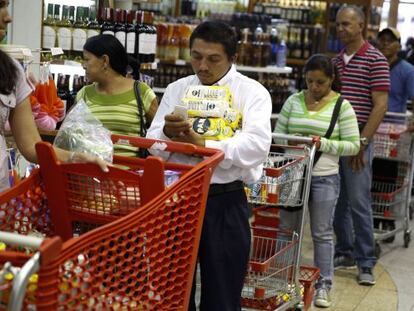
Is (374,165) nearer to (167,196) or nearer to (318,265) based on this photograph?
(318,265)

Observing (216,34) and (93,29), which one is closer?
(216,34)

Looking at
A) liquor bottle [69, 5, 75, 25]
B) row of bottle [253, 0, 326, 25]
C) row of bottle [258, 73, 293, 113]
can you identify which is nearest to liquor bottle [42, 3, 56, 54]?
liquor bottle [69, 5, 75, 25]

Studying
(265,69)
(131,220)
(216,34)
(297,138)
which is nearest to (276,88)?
(265,69)

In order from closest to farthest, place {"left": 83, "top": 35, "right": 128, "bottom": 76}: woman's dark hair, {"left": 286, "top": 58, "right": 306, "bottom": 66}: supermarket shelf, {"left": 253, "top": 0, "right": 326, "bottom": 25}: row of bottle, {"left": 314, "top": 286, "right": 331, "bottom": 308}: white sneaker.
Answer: {"left": 83, "top": 35, "right": 128, "bottom": 76}: woman's dark hair
{"left": 314, "top": 286, "right": 331, "bottom": 308}: white sneaker
{"left": 286, "top": 58, "right": 306, "bottom": 66}: supermarket shelf
{"left": 253, "top": 0, "right": 326, "bottom": 25}: row of bottle

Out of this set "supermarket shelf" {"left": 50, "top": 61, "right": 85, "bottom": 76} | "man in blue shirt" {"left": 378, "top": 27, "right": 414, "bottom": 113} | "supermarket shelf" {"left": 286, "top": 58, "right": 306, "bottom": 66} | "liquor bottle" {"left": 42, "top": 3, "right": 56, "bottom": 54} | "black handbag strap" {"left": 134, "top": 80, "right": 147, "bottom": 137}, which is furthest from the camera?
"supermarket shelf" {"left": 286, "top": 58, "right": 306, "bottom": 66}

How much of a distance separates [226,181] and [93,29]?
2355 millimetres

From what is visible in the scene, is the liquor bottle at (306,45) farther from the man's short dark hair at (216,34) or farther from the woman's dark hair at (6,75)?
the woman's dark hair at (6,75)

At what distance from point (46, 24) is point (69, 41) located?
184 mm

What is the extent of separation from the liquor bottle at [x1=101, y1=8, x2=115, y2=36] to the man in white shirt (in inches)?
88.2

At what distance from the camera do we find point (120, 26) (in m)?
5.65

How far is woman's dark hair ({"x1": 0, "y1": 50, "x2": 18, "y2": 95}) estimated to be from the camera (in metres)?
2.79

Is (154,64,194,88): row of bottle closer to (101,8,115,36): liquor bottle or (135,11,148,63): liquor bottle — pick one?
(135,11,148,63): liquor bottle

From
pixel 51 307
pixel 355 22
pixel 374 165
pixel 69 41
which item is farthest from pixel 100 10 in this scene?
pixel 51 307

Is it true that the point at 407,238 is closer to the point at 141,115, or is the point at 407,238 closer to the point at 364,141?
the point at 364,141
